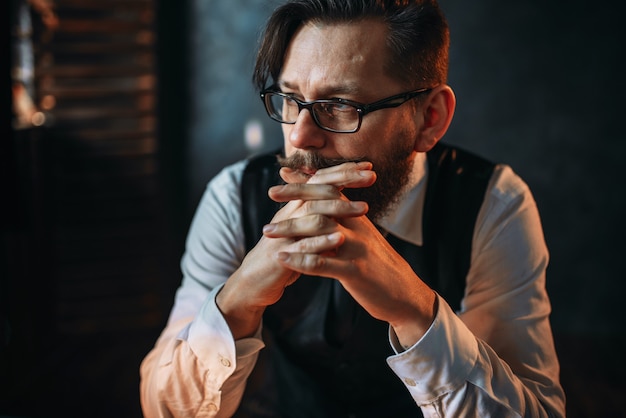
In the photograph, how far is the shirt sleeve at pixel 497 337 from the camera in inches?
46.8

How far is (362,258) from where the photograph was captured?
3.62 ft

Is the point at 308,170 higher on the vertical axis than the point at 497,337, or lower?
higher

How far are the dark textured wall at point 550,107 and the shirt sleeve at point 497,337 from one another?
2090 mm

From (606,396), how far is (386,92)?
2.21 meters

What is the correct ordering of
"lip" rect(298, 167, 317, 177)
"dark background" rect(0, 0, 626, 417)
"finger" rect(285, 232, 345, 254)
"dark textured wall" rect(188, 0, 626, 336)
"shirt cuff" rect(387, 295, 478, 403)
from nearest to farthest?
"finger" rect(285, 232, 345, 254), "shirt cuff" rect(387, 295, 478, 403), "lip" rect(298, 167, 317, 177), "dark background" rect(0, 0, 626, 417), "dark textured wall" rect(188, 0, 626, 336)

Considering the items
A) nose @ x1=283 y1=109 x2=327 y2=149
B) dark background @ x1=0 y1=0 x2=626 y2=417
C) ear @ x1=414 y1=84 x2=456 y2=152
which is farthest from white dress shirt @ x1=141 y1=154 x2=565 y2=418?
dark background @ x1=0 y1=0 x2=626 y2=417

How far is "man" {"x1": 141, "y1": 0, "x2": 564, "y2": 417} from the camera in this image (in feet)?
3.80

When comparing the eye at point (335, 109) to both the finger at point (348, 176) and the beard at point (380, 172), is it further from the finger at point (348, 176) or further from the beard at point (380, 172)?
the finger at point (348, 176)

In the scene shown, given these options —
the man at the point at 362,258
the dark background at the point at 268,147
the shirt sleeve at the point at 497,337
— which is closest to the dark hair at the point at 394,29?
the man at the point at 362,258

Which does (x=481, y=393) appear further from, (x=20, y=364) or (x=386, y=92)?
(x=20, y=364)

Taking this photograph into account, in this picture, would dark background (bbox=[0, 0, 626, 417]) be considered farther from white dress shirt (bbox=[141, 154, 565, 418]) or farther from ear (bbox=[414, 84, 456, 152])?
ear (bbox=[414, 84, 456, 152])

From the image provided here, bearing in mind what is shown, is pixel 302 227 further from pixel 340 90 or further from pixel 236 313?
pixel 340 90

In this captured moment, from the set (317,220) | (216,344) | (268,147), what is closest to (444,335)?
(317,220)

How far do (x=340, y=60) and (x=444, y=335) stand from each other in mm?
603
